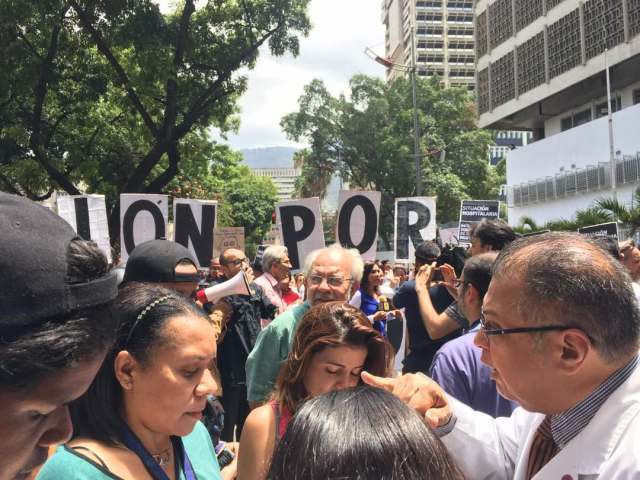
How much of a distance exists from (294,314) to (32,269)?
2.95 metres

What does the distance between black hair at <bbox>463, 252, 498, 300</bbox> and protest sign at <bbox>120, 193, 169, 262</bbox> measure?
15.8ft

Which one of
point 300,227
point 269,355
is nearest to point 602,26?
point 300,227

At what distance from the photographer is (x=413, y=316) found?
17.1ft

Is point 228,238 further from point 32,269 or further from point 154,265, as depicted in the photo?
point 32,269

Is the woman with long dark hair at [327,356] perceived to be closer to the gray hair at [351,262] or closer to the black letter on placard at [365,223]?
the gray hair at [351,262]

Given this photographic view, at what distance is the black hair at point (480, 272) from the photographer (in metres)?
3.38

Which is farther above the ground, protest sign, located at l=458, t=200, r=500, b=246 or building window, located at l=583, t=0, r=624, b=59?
building window, located at l=583, t=0, r=624, b=59

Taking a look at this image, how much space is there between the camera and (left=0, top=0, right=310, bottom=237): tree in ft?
44.4

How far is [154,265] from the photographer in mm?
3354

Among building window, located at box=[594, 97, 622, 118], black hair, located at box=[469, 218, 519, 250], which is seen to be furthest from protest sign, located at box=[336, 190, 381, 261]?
building window, located at box=[594, 97, 622, 118]

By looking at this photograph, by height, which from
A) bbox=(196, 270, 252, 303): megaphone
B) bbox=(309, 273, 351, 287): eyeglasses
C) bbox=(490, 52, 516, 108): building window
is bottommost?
bbox=(196, 270, 252, 303): megaphone

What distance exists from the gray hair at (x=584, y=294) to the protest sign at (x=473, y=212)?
10.4 m

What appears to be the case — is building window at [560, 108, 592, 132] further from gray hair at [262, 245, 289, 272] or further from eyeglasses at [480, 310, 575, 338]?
eyeglasses at [480, 310, 575, 338]

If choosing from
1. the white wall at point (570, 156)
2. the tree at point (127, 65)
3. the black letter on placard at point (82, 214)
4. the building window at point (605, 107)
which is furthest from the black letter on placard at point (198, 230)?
the building window at point (605, 107)
